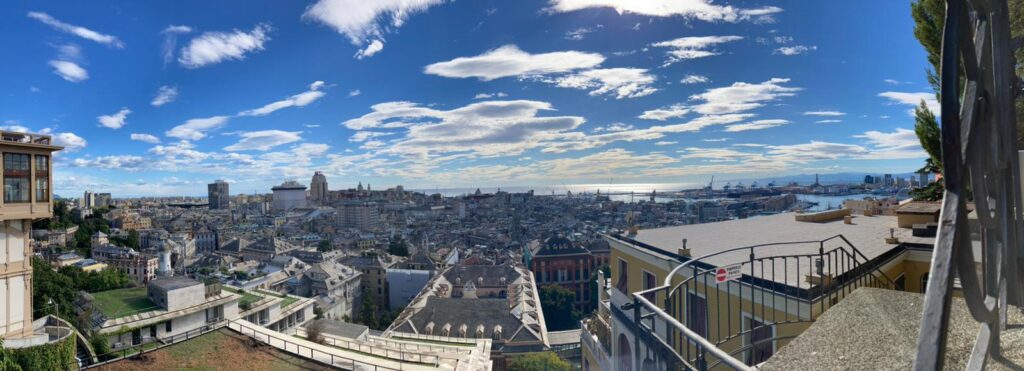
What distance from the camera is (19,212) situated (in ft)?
34.8

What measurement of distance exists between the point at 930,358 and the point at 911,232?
6380 mm

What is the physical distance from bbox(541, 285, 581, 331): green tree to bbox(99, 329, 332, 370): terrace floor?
2394cm

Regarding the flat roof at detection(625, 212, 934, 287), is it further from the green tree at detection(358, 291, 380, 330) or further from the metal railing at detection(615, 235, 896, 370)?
the green tree at detection(358, 291, 380, 330)

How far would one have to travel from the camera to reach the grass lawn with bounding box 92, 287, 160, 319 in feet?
67.7

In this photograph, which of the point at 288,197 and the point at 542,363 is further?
the point at 288,197

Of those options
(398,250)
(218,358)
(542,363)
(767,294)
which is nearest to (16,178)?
(218,358)

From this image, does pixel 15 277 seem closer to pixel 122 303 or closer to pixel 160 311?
pixel 160 311

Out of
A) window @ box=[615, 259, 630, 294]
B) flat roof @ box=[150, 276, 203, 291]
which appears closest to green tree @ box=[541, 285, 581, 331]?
flat roof @ box=[150, 276, 203, 291]

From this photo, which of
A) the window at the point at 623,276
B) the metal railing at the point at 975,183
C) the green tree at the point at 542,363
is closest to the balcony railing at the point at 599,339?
the window at the point at 623,276

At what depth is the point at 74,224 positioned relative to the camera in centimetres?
5831

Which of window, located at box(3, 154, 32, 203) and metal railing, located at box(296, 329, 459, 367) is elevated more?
window, located at box(3, 154, 32, 203)

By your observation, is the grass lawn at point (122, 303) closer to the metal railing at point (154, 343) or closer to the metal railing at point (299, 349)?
the metal railing at point (154, 343)

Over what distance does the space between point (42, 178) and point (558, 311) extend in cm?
3238

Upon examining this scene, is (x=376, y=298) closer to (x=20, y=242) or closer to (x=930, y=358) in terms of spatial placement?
(x=20, y=242)
